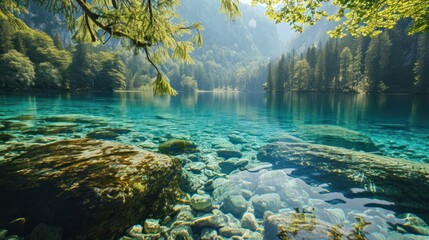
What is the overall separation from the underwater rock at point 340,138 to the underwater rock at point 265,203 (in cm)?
771

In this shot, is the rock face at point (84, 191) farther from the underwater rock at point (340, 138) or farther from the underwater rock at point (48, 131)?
the underwater rock at point (340, 138)

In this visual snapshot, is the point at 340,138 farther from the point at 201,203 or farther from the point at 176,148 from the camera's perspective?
the point at 201,203

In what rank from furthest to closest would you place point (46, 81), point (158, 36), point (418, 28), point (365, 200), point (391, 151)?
point (46, 81), point (391, 151), point (418, 28), point (158, 36), point (365, 200)

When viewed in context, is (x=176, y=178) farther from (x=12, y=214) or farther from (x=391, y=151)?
(x=391, y=151)

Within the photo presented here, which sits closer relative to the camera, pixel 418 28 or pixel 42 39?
pixel 418 28

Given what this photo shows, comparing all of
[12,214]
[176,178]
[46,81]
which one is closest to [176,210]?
[176,178]

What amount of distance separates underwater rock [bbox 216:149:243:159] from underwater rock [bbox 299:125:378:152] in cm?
559

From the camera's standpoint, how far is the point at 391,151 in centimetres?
1109

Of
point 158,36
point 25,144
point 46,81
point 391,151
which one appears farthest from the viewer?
point 46,81

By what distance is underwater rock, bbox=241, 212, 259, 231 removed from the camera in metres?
4.69

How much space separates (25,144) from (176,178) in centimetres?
805

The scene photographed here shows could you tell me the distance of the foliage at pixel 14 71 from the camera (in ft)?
156

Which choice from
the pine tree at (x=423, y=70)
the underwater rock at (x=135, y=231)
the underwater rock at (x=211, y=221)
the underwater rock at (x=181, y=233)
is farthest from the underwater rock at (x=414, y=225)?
the pine tree at (x=423, y=70)

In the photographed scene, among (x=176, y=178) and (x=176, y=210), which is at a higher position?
(x=176, y=178)
